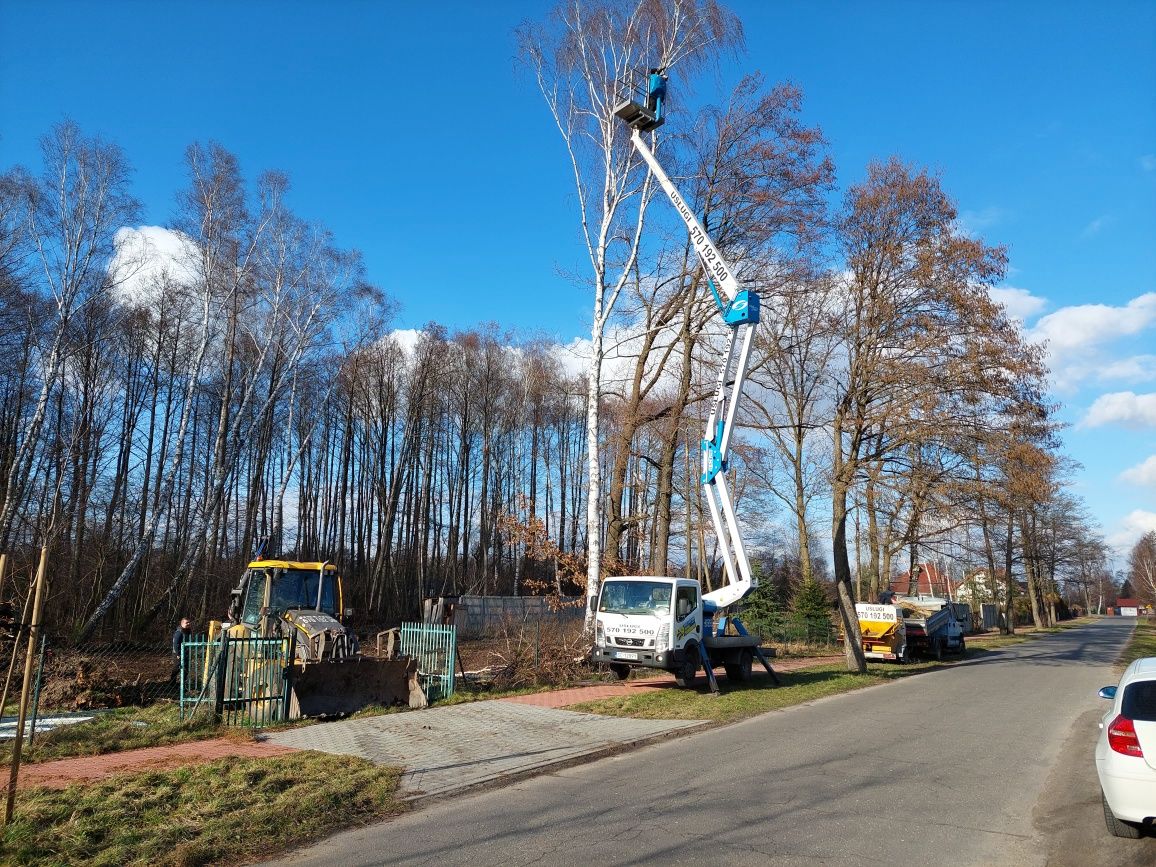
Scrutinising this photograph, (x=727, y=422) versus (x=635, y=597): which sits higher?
(x=727, y=422)

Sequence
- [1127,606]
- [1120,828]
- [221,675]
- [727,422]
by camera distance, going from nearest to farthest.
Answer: [1120,828], [221,675], [727,422], [1127,606]

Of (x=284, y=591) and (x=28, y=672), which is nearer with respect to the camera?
→ (x=28, y=672)

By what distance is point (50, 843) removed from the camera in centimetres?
596

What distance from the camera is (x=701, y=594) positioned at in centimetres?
1700

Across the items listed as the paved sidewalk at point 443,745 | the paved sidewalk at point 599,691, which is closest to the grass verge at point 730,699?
the paved sidewalk at point 599,691

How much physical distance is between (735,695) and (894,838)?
9.73 m

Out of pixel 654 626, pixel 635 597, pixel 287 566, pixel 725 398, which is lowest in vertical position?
pixel 654 626

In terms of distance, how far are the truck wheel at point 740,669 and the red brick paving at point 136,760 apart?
11.3 metres

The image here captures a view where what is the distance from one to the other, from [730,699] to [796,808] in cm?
821

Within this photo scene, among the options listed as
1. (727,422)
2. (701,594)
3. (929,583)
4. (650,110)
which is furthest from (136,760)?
(929,583)

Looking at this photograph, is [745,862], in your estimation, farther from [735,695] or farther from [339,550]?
[339,550]

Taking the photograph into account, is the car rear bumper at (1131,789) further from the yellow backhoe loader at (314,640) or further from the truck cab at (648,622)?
the yellow backhoe loader at (314,640)

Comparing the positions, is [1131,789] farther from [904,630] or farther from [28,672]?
[904,630]

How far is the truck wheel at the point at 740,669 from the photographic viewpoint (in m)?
18.1
